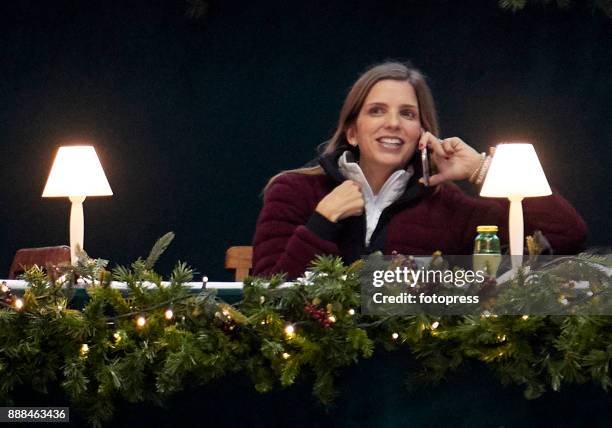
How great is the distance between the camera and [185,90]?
6.84 m

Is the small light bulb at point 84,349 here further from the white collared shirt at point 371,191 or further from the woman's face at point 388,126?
the woman's face at point 388,126

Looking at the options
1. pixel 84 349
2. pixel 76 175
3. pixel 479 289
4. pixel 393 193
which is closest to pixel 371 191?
pixel 393 193

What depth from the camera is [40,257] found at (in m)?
4.70

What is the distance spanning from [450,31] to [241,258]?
1780mm

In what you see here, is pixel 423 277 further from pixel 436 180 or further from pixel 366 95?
pixel 366 95

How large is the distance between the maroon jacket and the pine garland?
1.15 m

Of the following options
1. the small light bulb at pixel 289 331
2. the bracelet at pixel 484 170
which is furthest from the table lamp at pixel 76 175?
the small light bulb at pixel 289 331

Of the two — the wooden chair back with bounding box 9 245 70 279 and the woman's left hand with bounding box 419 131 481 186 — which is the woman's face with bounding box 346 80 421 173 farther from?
the wooden chair back with bounding box 9 245 70 279

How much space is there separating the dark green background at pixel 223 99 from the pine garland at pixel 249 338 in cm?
370

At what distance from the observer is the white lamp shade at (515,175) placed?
4.08 metres

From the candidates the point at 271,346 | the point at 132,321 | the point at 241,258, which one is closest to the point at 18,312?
the point at 132,321

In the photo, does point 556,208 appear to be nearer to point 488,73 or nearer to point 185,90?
point 488,73

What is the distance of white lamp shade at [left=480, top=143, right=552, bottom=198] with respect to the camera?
4.08 m

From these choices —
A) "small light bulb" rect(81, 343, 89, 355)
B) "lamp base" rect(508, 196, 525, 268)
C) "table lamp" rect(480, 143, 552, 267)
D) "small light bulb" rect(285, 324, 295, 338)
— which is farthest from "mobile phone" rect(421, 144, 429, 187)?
"small light bulb" rect(81, 343, 89, 355)
